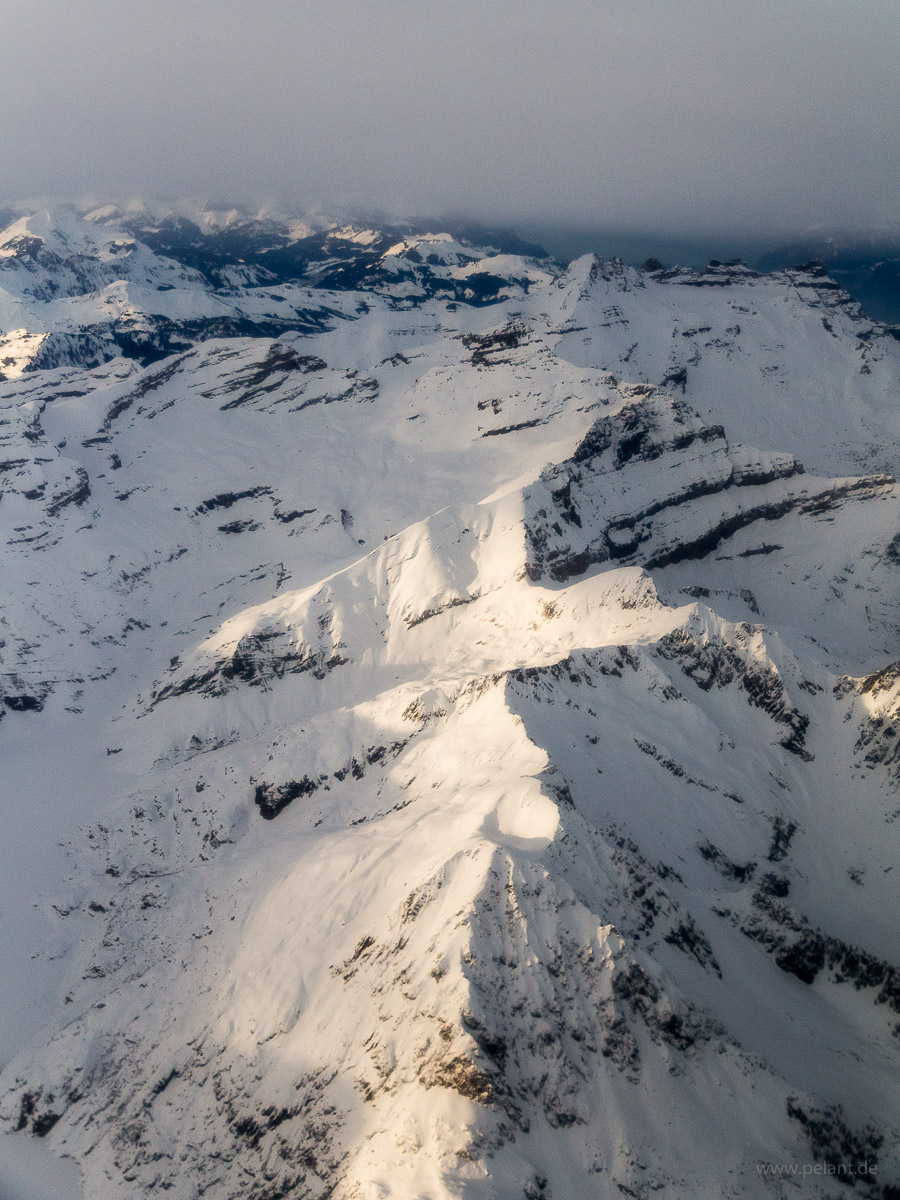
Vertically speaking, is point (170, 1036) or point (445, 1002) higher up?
point (445, 1002)

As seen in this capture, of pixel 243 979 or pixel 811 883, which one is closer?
pixel 243 979

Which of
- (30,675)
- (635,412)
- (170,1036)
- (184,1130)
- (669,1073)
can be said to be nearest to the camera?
(669,1073)

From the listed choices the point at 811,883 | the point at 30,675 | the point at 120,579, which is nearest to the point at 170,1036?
the point at 811,883

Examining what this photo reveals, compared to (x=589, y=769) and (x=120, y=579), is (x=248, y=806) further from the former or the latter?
(x=120, y=579)

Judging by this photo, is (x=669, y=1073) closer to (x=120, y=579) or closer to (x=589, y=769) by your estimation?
(x=589, y=769)

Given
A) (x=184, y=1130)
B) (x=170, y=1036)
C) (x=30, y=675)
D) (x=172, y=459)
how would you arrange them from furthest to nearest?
(x=172, y=459), (x=30, y=675), (x=170, y=1036), (x=184, y=1130)

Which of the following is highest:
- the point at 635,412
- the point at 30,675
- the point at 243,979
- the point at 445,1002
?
the point at 635,412
